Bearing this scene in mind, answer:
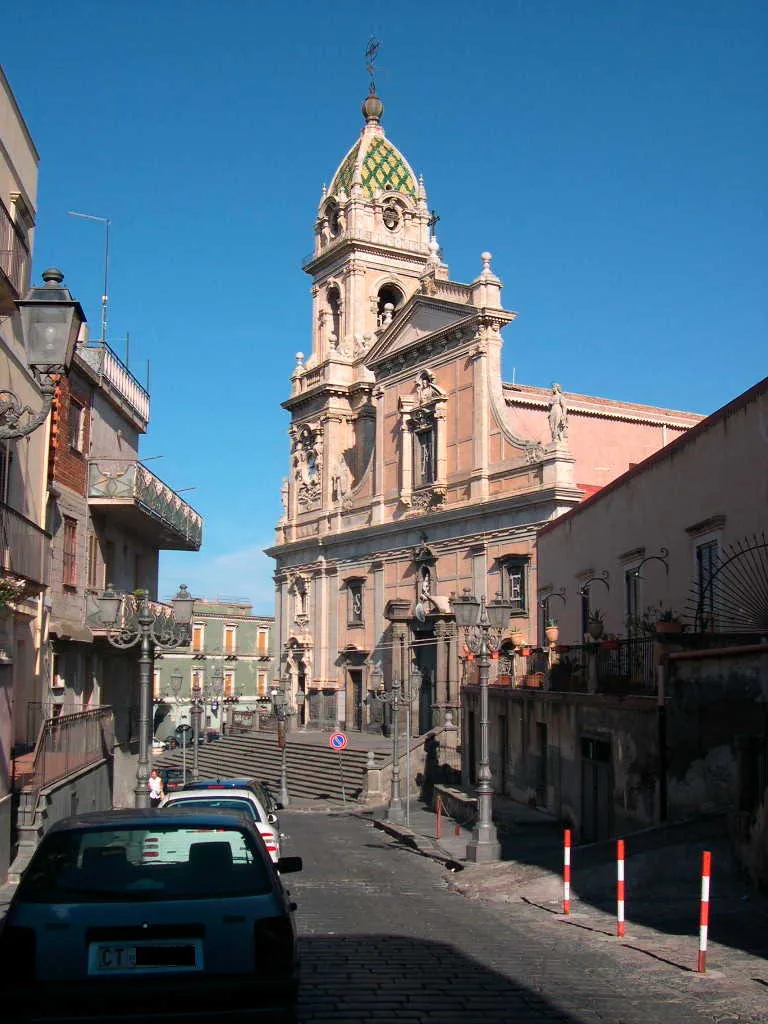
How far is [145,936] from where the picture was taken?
19.9ft

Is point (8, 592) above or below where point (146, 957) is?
above

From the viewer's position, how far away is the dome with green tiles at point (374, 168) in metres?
58.0

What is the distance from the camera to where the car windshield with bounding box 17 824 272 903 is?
6.33m

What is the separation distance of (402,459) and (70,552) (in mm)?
25845

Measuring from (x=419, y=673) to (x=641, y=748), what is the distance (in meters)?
29.1

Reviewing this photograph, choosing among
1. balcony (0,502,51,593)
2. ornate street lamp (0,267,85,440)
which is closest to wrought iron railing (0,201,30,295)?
balcony (0,502,51,593)

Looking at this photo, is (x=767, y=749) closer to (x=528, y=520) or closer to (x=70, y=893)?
(x=70, y=893)

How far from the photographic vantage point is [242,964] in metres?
6.10

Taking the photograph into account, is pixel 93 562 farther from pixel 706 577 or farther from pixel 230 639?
pixel 230 639

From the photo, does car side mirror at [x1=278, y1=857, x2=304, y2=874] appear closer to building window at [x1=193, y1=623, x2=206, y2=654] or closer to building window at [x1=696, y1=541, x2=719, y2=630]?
building window at [x1=696, y1=541, x2=719, y2=630]

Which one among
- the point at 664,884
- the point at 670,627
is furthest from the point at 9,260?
the point at 664,884

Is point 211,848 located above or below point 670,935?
above

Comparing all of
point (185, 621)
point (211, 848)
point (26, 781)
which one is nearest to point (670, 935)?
point (211, 848)

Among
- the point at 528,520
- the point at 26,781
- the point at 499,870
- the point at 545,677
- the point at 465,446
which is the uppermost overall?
the point at 465,446
